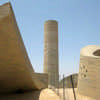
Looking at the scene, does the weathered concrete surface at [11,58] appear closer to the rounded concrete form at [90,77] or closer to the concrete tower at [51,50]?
the rounded concrete form at [90,77]

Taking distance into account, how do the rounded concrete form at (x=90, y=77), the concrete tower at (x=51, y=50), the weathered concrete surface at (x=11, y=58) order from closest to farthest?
the weathered concrete surface at (x=11, y=58) → the rounded concrete form at (x=90, y=77) → the concrete tower at (x=51, y=50)

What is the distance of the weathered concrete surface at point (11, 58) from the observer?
4.21 m

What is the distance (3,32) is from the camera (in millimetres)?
4520

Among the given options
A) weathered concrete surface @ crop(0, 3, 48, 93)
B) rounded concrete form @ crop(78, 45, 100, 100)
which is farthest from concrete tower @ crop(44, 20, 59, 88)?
rounded concrete form @ crop(78, 45, 100, 100)

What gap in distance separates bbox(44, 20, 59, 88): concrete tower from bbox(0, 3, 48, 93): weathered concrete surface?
861 cm

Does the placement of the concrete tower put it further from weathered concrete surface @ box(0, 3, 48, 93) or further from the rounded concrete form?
the rounded concrete form

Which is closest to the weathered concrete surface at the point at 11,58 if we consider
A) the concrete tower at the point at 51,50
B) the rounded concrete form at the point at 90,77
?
the rounded concrete form at the point at 90,77

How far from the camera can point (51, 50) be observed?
18.6 meters

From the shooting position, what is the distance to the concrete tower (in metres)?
18.3

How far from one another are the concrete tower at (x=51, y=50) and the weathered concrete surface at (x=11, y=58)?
8609 mm

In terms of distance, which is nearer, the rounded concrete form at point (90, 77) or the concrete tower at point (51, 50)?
the rounded concrete form at point (90, 77)

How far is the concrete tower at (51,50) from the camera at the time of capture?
18.3m

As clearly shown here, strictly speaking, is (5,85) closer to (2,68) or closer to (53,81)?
(2,68)

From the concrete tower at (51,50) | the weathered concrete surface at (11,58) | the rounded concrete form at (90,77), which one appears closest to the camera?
the weathered concrete surface at (11,58)
